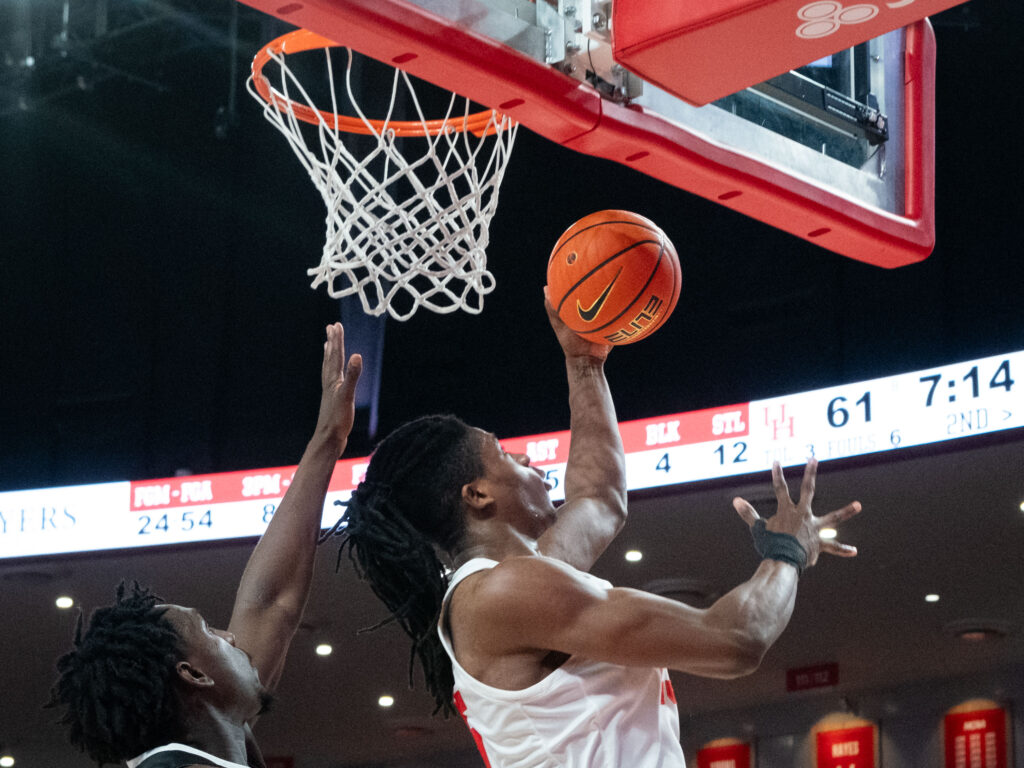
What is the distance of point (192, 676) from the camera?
2.58m

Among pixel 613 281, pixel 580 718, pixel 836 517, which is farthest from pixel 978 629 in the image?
pixel 580 718

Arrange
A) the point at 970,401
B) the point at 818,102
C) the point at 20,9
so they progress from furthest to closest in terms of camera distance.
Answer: the point at 20,9 → the point at 970,401 → the point at 818,102

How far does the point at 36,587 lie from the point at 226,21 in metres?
3.90

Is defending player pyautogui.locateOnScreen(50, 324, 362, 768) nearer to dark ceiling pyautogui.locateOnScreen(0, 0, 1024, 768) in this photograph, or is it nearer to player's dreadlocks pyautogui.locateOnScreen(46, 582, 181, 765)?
player's dreadlocks pyautogui.locateOnScreen(46, 582, 181, 765)

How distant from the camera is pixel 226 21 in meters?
9.74

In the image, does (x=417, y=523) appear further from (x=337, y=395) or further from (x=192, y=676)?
(x=192, y=676)

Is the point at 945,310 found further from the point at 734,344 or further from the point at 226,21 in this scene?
the point at 226,21

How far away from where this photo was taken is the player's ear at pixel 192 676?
256 cm

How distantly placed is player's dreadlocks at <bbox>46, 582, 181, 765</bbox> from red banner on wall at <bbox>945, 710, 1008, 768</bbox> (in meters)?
8.13

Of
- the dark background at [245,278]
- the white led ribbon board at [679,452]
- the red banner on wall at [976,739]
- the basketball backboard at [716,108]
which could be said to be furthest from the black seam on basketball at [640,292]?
the red banner on wall at [976,739]

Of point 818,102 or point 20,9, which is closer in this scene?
point 818,102

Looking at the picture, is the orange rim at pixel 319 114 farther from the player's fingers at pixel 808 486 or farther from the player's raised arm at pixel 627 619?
the player's raised arm at pixel 627 619

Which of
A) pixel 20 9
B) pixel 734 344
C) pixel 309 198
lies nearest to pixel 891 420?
pixel 734 344

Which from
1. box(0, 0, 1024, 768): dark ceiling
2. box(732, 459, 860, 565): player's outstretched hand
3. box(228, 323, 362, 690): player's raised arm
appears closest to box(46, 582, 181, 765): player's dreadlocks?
box(228, 323, 362, 690): player's raised arm
